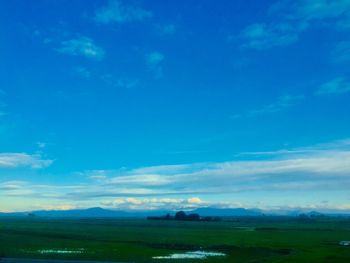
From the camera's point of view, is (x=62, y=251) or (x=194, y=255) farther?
(x=62, y=251)

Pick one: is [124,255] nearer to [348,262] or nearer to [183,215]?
[348,262]

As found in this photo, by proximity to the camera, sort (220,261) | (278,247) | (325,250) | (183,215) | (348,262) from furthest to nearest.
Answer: (183,215)
(278,247)
(325,250)
(220,261)
(348,262)

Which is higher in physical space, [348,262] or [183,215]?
[183,215]

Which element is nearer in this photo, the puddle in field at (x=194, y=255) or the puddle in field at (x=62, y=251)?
the puddle in field at (x=194, y=255)

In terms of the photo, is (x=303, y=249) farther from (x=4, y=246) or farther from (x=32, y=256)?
(x=4, y=246)

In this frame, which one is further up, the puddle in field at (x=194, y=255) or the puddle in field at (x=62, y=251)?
the puddle in field at (x=62, y=251)

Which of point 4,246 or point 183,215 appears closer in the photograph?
point 4,246

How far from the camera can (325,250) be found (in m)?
60.1

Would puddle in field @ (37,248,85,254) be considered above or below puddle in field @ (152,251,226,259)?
above

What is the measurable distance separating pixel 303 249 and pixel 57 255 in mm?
36686

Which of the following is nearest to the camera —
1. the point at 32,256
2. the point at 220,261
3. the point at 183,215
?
the point at 220,261

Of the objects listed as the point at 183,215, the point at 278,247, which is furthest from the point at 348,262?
the point at 183,215

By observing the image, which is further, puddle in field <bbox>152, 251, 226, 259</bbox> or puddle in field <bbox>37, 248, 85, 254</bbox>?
puddle in field <bbox>37, 248, 85, 254</bbox>

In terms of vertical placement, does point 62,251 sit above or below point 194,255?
Result: above
